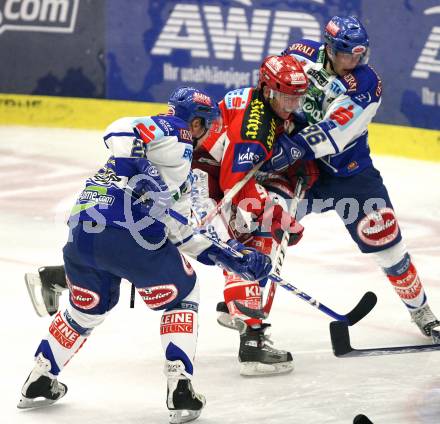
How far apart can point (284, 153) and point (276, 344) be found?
82 cm

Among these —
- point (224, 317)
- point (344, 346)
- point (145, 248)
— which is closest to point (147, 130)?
point (145, 248)

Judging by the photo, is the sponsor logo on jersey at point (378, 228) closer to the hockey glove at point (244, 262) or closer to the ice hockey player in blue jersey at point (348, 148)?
the ice hockey player in blue jersey at point (348, 148)

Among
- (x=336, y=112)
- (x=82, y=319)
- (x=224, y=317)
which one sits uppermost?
(x=336, y=112)

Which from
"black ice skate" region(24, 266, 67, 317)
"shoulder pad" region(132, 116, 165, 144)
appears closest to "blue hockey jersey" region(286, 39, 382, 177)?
"shoulder pad" region(132, 116, 165, 144)

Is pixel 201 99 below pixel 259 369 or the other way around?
the other way around

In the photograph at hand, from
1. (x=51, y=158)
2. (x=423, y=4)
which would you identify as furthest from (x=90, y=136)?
(x=423, y=4)

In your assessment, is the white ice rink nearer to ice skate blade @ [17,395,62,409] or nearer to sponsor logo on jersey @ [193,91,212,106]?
ice skate blade @ [17,395,62,409]

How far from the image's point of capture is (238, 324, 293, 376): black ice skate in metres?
4.14

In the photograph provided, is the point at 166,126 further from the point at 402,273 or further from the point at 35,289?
the point at 402,273

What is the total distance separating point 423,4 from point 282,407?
434 cm

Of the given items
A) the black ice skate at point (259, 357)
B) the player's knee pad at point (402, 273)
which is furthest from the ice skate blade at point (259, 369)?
the player's knee pad at point (402, 273)

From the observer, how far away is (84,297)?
360 cm

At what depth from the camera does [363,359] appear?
4.32 metres

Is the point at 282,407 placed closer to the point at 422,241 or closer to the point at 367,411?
the point at 367,411
